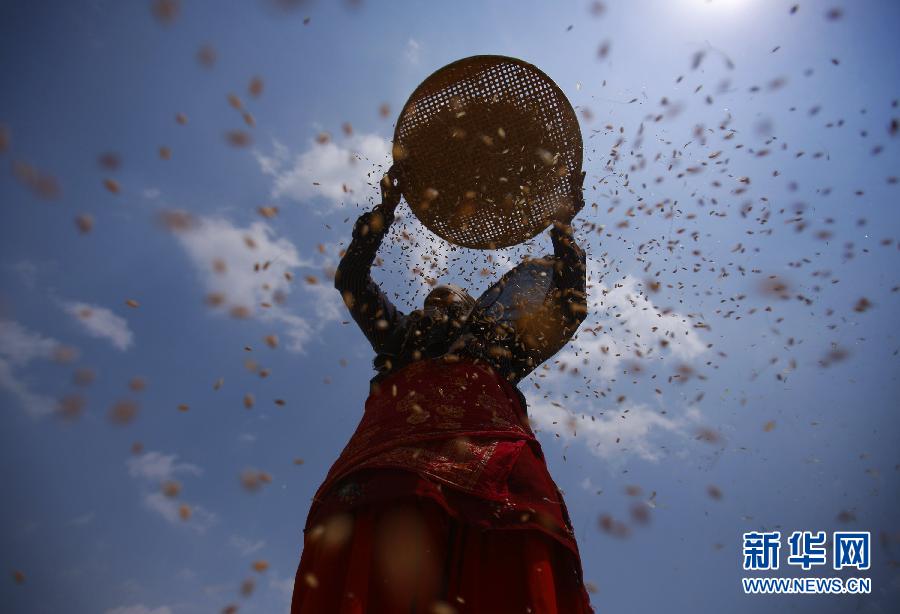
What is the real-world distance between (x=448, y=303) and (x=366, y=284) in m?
0.63

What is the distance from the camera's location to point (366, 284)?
349 cm

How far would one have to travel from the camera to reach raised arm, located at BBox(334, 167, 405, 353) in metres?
3.44

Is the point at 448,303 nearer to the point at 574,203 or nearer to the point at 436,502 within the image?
the point at 574,203

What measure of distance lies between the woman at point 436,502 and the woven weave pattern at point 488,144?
707 millimetres

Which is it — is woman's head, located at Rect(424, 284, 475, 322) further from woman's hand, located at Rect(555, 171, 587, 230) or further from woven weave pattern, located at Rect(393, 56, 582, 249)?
woman's hand, located at Rect(555, 171, 587, 230)

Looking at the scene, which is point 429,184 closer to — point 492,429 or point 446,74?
point 446,74

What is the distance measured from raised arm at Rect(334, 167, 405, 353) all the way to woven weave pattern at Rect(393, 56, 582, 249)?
0.47m

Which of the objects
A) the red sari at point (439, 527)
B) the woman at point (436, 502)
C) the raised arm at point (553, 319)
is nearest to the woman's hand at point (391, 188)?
the woman at point (436, 502)

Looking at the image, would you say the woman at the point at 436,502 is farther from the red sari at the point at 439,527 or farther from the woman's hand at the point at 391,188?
the woman's hand at the point at 391,188

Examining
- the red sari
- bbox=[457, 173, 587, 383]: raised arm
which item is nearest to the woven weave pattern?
bbox=[457, 173, 587, 383]: raised arm

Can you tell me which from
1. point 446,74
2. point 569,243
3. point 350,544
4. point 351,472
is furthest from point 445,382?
point 446,74

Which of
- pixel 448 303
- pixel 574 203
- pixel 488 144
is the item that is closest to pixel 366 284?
pixel 448 303

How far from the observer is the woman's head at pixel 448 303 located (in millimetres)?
3586

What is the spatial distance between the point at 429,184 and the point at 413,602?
2612mm
